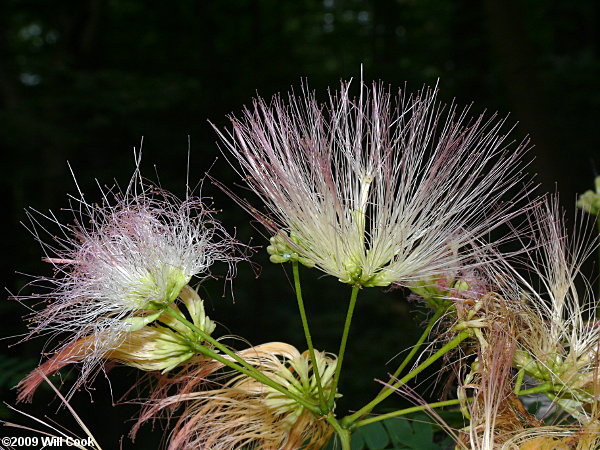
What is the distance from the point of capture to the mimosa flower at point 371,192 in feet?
4.09

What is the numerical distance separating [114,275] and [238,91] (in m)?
5.15

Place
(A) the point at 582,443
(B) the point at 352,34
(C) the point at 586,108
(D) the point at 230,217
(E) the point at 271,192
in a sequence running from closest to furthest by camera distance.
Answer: (A) the point at 582,443, (E) the point at 271,192, (D) the point at 230,217, (C) the point at 586,108, (B) the point at 352,34

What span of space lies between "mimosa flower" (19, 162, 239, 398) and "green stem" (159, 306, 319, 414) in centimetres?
6

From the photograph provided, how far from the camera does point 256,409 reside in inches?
53.7

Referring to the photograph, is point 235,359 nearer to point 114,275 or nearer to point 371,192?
point 114,275

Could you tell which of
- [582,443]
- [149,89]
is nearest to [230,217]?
[149,89]

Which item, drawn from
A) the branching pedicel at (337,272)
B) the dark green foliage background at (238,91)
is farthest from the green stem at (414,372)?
the dark green foliage background at (238,91)

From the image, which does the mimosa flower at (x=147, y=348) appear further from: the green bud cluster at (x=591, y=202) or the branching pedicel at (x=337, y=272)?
the green bud cluster at (x=591, y=202)

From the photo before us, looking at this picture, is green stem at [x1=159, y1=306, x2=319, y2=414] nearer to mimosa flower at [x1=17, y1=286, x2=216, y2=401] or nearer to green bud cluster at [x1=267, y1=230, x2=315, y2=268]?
mimosa flower at [x1=17, y1=286, x2=216, y2=401]

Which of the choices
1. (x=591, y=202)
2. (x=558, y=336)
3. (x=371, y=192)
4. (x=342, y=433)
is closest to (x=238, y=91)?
(x=591, y=202)

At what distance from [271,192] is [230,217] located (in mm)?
3651

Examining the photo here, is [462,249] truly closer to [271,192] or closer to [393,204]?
[393,204]

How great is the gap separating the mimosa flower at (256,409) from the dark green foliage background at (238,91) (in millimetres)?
841

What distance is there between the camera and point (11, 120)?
16.4 ft
